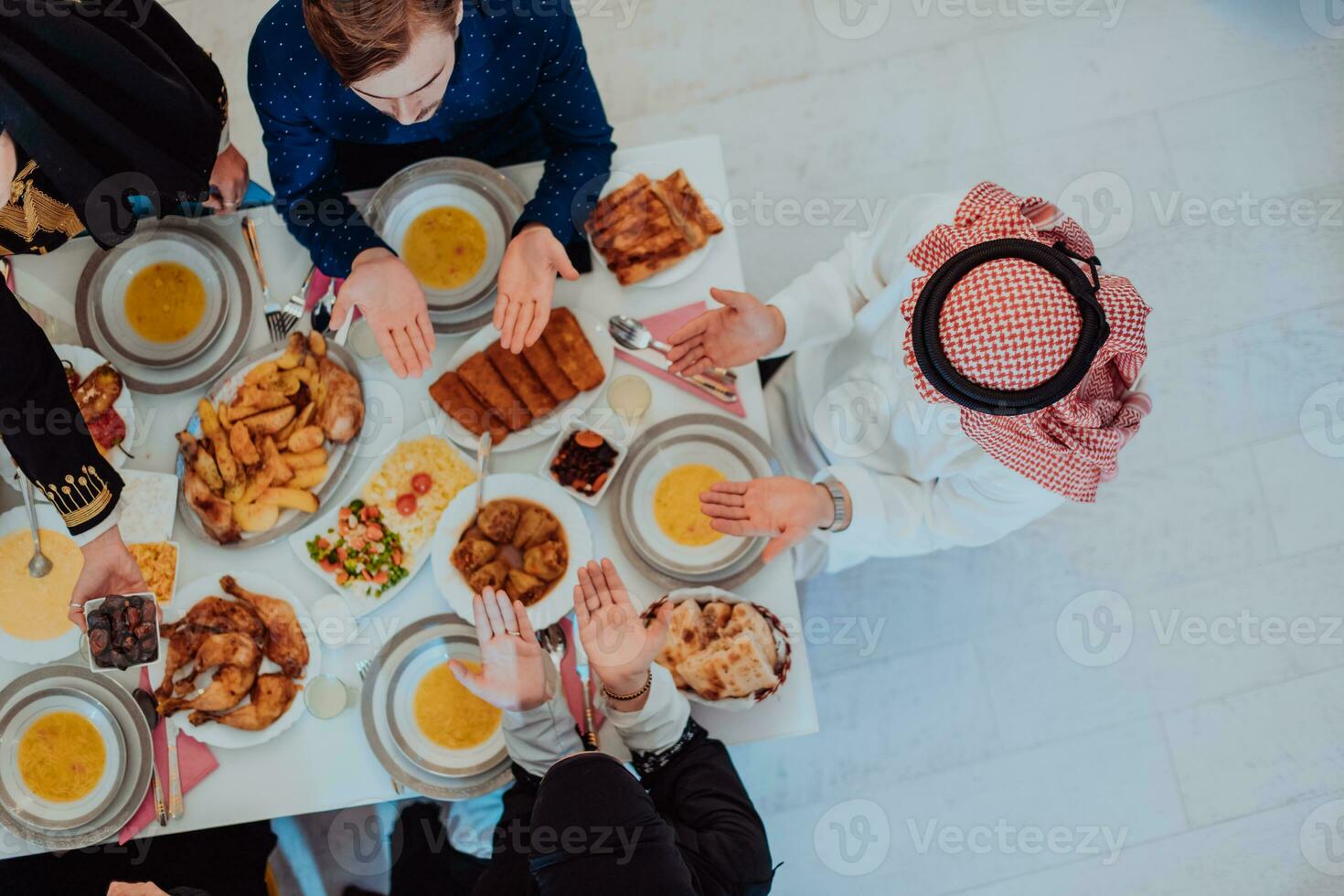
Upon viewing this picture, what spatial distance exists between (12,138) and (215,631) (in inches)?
37.3

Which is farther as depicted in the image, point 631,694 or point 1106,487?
point 1106,487

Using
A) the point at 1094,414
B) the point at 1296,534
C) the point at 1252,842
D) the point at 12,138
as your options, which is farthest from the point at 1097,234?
the point at 12,138

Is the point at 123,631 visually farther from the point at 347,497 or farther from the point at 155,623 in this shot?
the point at 347,497

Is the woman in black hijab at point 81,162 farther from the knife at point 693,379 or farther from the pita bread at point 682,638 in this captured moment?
the pita bread at point 682,638

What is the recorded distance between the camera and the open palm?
1608 mm

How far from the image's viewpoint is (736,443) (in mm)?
1848

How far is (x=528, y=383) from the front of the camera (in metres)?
1.85

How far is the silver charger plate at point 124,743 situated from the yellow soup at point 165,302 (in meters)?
0.72

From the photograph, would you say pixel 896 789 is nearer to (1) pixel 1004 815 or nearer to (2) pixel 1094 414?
(1) pixel 1004 815

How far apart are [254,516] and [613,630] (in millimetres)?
786

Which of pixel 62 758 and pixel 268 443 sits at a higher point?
pixel 268 443

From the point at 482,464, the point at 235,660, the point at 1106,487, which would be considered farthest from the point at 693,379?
the point at 1106,487

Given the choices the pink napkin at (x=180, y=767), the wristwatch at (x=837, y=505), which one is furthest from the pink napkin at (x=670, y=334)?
the pink napkin at (x=180, y=767)

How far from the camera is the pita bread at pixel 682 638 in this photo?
67.9 inches
